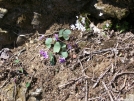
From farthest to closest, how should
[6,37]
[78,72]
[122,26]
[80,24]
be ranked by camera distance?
[6,37], [80,24], [122,26], [78,72]

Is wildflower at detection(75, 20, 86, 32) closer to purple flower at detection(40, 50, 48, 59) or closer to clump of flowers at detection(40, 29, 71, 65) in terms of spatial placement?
clump of flowers at detection(40, 29, 71, 65)

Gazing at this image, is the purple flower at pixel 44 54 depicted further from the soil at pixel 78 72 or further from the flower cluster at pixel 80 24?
the flower cluster at pixel 80 24

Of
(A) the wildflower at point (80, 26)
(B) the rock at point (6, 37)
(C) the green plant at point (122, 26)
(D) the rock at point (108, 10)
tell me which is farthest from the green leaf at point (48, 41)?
(C) the green plant at point (122, 26)

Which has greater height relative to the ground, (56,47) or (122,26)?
(122,26)

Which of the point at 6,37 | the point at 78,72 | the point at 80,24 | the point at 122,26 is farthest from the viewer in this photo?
the point at 6,37

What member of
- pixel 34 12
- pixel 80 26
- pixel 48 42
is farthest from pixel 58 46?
pixel 34 12

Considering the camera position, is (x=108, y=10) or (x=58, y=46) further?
(x=58, y=46)

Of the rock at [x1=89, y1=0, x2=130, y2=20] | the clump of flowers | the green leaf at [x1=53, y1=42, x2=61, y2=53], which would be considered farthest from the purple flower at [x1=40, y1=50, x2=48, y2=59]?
the rock at [x1=89, y1=0, x2=130, y2=20]

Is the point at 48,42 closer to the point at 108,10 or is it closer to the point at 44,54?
the point at 44,54
